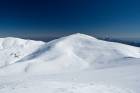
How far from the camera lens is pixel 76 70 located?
33.1 metres

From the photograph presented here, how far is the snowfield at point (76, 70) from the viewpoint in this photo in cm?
1616

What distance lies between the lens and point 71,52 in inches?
1812

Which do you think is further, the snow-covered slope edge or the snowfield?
the snow-covered slope edge

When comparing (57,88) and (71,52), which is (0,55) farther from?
(57,88)

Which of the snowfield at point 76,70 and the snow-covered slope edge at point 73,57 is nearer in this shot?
the snowfield at point 76,70

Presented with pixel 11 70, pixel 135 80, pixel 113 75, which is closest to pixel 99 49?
pixel 11 70

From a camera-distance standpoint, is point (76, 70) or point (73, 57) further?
point (73, 57)

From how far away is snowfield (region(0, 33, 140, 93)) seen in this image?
16.2 m

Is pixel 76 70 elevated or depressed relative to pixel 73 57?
depressed

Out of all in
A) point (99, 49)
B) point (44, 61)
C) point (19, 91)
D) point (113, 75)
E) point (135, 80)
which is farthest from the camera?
point (99, 49)

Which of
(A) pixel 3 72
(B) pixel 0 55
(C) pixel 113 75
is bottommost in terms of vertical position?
(B) pixel 0 55

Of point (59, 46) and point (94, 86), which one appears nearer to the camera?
point (94, 86)

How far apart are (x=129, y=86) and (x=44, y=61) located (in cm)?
2491

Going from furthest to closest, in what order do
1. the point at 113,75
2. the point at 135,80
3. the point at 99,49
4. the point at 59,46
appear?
the point at 59,46 < the point at 99,49 < the point at 113,75 < the point at 135,80
